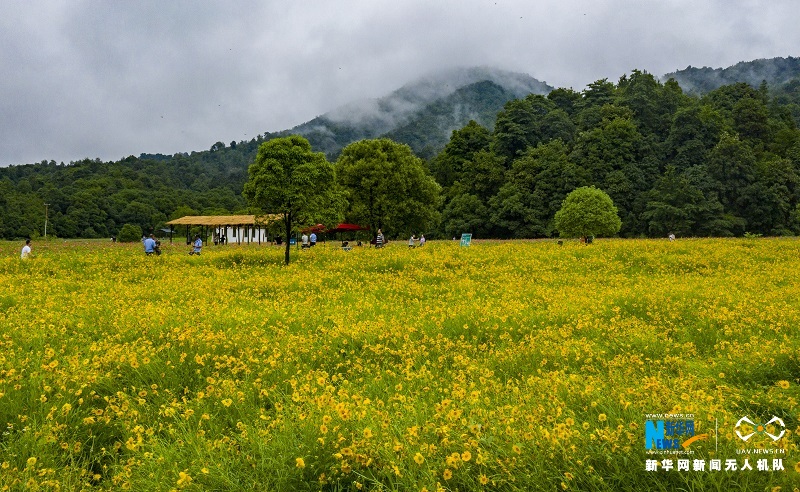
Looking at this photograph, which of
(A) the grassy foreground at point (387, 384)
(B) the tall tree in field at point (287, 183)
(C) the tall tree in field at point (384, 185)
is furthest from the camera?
(C) the tall tree in field at point (384, 185)

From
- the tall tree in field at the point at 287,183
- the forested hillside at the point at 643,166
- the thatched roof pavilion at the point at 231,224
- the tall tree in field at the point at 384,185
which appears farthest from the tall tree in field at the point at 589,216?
the thatched roof pavilion at the point at 231,224

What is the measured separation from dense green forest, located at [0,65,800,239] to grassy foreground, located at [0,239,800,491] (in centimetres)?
4988

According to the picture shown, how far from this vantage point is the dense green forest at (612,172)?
195 ft

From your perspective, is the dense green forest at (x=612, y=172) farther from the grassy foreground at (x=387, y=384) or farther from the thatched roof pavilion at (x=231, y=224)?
the grassy foreground at (x=387, y=384)

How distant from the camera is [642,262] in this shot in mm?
21359

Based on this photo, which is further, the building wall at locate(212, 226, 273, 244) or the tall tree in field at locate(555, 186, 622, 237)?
the building wall at locate(212, 226, 273, 244)

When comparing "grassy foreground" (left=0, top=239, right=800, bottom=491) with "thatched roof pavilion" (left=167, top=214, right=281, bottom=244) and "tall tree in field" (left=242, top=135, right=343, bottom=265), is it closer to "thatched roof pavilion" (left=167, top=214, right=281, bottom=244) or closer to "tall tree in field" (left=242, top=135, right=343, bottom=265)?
"tall tree in field" (left=242, top=135, right=343, bottom=265)

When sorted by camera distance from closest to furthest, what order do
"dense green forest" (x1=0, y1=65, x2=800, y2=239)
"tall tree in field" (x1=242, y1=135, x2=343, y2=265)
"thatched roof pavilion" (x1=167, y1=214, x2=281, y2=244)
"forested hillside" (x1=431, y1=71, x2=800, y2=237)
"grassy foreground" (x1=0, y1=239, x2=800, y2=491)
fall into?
"grassy foreground" (x1=0, y1=239, x2=800, y2=491) → "tall tree in field" (x1=242, y1=135, x2=343, y2=265) → "thatched roof pavilion" (x1=167, y1=214, x2=281, y2=244) → "forested hillside" (x1=431, y1=71, x2=800, y2=237) → "dense green forest" (x1=0, y1=65, x2=800, y2=239)

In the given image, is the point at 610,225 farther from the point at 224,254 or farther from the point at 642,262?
the point at 224,254

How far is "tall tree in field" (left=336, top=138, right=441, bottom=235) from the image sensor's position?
45.6 m

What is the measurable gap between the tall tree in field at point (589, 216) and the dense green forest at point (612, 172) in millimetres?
19923

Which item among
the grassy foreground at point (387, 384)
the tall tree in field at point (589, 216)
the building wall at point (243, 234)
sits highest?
the tall tree in field at point (589, 216)

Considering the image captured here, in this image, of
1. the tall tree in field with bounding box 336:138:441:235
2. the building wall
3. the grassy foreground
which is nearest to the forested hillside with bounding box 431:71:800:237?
the tall tree in field with bounding box 336:138:441:235

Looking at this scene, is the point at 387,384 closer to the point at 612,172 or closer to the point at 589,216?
the point at 589,216
